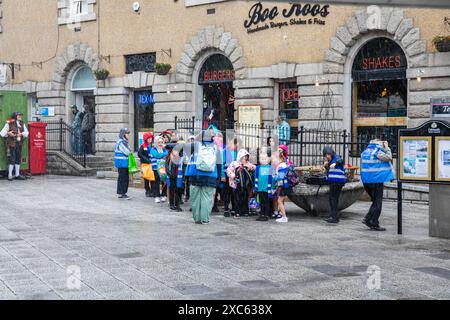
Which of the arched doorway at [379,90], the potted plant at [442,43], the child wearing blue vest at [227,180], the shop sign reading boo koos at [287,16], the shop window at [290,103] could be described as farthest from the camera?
the shop window at [290,103]

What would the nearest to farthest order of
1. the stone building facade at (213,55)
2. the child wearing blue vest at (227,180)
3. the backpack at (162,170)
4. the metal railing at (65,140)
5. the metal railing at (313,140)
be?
the child wearing blue vest at (227,180) < the backpack at (162,170) < the stone building facade at (213,55) < the metal railing at (313,140) < the metal railing at (65,140)

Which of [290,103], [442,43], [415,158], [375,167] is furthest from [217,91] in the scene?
[415,158]

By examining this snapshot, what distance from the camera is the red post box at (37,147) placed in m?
24.3

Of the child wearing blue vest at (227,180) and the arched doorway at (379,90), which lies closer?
the child wearing blue vest at (227,180)

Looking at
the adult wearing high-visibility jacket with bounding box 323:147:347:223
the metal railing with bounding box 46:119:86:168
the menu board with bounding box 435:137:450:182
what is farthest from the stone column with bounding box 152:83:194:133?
the menu board with bounding box 435:137:450:182

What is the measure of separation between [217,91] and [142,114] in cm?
399

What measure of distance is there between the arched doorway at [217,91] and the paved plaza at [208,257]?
29.1 ft

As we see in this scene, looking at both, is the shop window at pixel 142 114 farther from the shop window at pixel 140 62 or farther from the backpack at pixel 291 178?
the backpack at pixel 291 178

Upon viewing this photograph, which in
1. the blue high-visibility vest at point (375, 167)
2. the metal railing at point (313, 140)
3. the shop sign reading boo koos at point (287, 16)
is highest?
the shop sign reading boo koos at point (287, 16)

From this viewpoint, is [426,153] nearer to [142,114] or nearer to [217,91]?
[217,91]

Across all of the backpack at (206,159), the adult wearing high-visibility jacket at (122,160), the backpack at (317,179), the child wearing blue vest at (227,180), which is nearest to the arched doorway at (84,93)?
the adult wearing high-visibility jacket at (122,160)

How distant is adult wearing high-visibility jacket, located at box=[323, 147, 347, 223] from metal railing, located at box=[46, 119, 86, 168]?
49.3ft

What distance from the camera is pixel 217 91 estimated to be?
81.0ft

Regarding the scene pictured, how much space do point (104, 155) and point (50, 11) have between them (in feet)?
22.7
